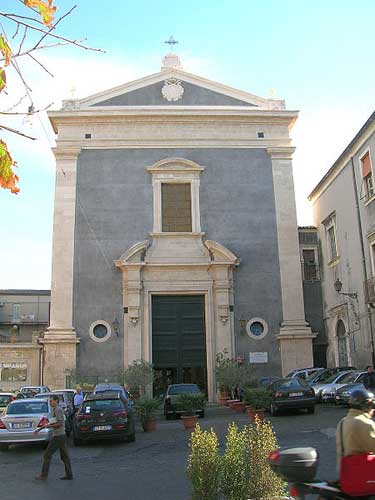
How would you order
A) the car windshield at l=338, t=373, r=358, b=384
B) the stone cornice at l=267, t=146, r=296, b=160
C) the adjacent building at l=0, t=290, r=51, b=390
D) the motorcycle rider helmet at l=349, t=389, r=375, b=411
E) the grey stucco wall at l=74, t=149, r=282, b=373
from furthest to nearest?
the adjacent building at l=0, t=290, r=51, b=390
the stone cornice at l=267, t=146, r=296, b=160
the grey stucco wall at l=74, t=149, r=282, b=373
the car windshield at l=338, t=373, r=358, b=384
the motorcycle rider helmet at l=349, t=389, r=375, b=411

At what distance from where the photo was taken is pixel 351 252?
30.5m

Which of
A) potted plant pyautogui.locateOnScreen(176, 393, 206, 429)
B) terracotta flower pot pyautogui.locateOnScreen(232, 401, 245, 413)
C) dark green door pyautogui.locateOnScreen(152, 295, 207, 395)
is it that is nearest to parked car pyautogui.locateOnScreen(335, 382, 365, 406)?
terracotta flower pot pyautogui.locateOnScreen(232, 401, 245, 413)

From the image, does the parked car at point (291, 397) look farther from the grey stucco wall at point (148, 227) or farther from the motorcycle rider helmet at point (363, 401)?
the motorcycle rider helmet at point (363, 401)

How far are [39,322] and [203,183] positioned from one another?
2901 cm

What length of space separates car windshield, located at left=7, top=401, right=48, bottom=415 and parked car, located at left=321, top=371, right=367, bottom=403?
11.7 meters

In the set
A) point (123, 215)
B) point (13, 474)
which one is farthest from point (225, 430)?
point (123, 215)

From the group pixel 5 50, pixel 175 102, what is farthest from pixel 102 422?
pixel 175 102

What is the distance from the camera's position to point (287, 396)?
20.2 metres

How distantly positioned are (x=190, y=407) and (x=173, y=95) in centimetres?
1829

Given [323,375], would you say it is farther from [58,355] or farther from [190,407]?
[58,355]

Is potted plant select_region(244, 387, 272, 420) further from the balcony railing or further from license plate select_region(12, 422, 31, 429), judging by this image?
the balcony railing

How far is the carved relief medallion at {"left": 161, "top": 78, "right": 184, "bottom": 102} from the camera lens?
31.8 meters

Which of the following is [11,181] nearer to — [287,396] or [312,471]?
[312,471]

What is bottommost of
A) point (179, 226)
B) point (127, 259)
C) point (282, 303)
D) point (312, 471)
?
point (312, 471)
